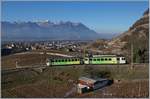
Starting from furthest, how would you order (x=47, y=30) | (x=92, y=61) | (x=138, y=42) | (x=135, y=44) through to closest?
(x=47, y=30) → (x=138, y=42) → (x=135, y=44) → (x=92, y=61)

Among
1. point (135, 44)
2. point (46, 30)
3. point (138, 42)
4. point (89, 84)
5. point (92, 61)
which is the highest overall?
point (46, 30)

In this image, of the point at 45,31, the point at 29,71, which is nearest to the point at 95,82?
the point at 29,71

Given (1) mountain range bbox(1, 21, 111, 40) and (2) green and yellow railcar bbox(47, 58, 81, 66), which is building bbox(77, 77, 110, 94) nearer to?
(2) green and yellow railcar bbox(47, 58, 81, 66)

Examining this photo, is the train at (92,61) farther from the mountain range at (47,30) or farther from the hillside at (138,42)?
the mountain range at (47,30)

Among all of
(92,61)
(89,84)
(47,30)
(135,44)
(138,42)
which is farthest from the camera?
(47,30)

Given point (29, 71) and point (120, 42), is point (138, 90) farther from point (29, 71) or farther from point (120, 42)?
point (120, 42)

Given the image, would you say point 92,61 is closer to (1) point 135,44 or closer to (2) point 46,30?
(1) point 135,44

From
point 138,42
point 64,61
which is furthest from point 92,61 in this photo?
point 138,42

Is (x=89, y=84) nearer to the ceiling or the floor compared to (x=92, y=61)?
nearer to the floor
